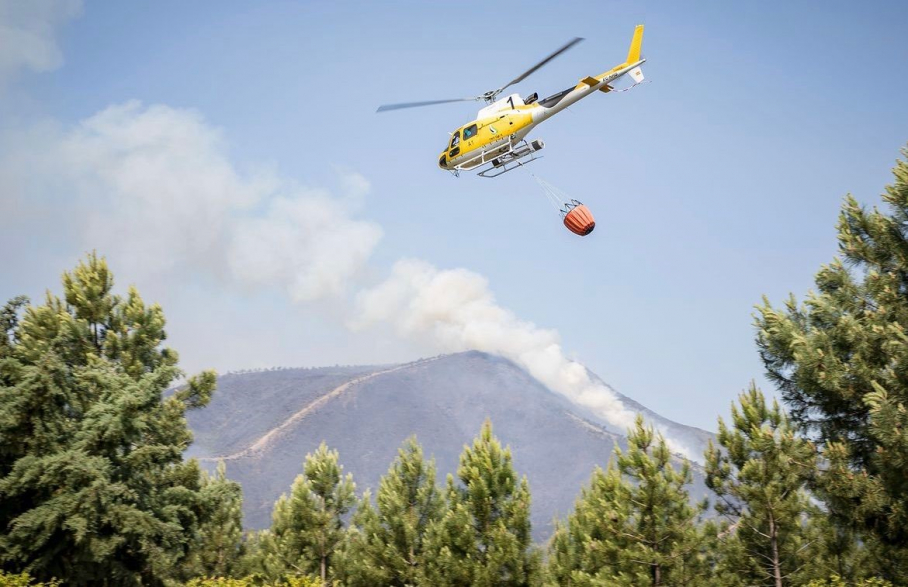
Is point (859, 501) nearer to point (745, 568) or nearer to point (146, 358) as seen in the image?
point (745, 568)

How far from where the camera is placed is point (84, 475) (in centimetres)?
2225

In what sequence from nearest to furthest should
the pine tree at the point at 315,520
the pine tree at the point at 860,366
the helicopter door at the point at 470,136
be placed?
1. the pine tree at the point at 860,366
2. the helicopter door at the point at 470,136
3. the pine tree at the point at 315,520

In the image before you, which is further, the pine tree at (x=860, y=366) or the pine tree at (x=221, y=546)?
the pine tree at (x=221, y=546)

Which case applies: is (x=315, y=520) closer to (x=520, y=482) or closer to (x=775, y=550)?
(x=520, y=482)

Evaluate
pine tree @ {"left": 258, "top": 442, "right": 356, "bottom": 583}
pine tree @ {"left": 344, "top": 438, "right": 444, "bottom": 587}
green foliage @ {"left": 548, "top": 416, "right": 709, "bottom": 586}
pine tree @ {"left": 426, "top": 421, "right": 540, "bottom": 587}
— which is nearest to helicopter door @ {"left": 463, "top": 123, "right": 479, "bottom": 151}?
pine tree @ {"left": 426, "top": 421, "right": 540, "bottom": 587}

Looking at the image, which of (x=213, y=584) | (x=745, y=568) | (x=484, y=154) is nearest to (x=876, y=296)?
(x=745, y=568)

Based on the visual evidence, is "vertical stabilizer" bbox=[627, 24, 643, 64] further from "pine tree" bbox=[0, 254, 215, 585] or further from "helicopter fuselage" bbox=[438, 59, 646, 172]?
"pine tree" bbox=[0, 254, 215, 585]

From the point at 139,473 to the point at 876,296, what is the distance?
20.5 m

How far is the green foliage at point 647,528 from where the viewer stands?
23.7 m

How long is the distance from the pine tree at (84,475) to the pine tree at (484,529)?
27.2ft

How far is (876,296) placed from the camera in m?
17.6

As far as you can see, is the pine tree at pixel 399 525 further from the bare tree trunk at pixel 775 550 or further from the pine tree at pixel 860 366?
the pine tree at pixel 860 366

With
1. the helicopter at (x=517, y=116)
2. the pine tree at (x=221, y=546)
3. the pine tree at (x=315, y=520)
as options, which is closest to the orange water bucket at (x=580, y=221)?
the helicopter at (x=517, y=116)

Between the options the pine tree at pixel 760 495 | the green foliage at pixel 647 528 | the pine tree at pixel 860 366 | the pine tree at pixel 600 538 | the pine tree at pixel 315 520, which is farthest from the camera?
the pine tree at pixel 315 520
